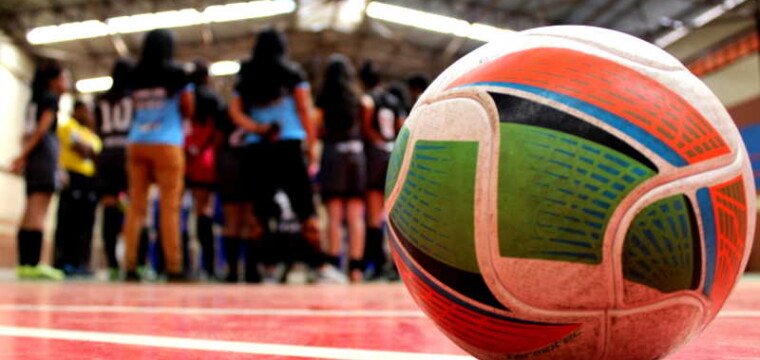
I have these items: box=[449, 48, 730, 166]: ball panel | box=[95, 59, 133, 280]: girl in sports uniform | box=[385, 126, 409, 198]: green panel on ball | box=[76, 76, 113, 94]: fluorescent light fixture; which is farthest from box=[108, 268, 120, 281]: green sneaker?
box=[76, 76, 113, 94]: fluorescent light fixture

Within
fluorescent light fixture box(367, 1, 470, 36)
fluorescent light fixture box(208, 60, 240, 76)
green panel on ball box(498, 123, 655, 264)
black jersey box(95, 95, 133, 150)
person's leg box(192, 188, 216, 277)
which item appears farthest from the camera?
fluorescent light fixture box(208, 60, 240, 76)

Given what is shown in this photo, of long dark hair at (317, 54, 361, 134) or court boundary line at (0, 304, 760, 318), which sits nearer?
court boundary line at (0, 304, 760, 318)

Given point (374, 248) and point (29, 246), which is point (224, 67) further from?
point (374, 248)

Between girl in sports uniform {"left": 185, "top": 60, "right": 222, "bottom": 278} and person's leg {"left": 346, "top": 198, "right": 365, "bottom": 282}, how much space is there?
1.47 m

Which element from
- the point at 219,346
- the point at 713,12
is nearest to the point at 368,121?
the point at 219,346

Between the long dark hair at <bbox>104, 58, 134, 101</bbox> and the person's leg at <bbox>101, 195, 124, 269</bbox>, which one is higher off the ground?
the long dark hair at <bbox>104, 58, 134, 101</bbox>

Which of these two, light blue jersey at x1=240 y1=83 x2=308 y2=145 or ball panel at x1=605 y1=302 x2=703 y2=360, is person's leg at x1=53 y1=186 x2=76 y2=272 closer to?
light blue jersey at x1=240 y1=83 x2=308 y2=145

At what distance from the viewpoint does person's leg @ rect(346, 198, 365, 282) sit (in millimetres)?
5371

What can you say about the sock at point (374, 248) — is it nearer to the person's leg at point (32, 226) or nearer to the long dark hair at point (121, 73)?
the long dark hair at point (121, 73)

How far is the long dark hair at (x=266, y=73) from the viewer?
4.92m

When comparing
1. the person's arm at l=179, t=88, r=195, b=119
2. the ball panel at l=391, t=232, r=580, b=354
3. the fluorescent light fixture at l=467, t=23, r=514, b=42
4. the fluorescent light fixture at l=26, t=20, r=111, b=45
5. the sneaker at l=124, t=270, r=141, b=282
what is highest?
the fluorescent light fixture at l=467, t=23, r=514, b=42

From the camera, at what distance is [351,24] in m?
17.4

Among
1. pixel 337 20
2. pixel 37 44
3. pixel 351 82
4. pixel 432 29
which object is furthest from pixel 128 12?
pixel 351 82

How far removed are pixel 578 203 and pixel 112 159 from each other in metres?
5.78
